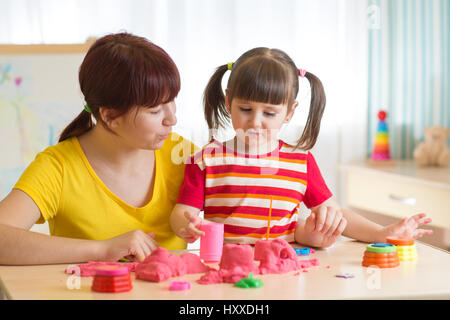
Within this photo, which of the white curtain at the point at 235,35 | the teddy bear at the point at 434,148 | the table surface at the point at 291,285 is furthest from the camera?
the teddy bear at the point at 434,148

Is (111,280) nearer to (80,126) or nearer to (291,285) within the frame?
(291,285)

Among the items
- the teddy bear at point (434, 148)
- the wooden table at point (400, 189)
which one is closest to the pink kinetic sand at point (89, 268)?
the wooden table at point (400, 189)

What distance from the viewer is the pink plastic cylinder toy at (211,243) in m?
1.04

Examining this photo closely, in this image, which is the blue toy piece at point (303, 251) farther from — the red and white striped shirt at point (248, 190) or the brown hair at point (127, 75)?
the brown hair at point (127, 75)

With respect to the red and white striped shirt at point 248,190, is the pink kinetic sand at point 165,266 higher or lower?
lower

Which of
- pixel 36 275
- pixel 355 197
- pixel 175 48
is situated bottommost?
pixel 355 197

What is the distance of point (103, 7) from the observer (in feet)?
8.63

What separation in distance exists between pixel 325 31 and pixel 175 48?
74cm

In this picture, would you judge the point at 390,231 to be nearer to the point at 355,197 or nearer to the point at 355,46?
the point at 355,197

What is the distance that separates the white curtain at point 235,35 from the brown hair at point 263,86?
1.38 metres

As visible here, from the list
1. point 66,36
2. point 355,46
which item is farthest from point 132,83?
point 355,46

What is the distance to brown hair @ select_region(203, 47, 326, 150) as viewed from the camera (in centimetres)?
115

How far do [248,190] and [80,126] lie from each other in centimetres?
38

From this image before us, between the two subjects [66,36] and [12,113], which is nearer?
[12,113]
